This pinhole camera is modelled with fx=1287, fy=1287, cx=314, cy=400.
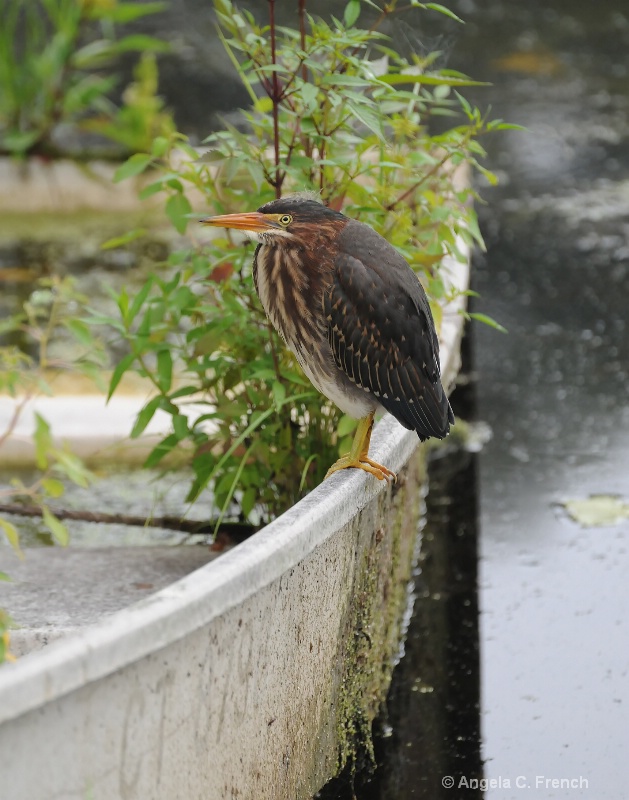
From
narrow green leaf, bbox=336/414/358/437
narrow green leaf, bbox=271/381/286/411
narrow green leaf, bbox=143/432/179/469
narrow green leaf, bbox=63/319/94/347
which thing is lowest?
narrow green leaf, bbox=143/432/179/469

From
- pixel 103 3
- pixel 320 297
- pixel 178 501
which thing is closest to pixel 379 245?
pixel 320 297

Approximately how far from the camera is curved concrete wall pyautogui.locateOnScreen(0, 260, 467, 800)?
1.79 metres

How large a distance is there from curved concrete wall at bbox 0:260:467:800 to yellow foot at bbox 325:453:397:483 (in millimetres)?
34

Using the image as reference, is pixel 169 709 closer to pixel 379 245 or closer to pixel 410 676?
pixel 379 245

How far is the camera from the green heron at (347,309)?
269 cm

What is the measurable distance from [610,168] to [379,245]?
15.9ft

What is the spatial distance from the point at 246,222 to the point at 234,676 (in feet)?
3.12

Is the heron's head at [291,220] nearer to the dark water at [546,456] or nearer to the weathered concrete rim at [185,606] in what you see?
the weathered concrete rim at [185,606]

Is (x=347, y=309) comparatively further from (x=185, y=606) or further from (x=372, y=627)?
(x=185, y=606)

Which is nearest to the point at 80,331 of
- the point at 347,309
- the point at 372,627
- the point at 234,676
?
the point at 347,309

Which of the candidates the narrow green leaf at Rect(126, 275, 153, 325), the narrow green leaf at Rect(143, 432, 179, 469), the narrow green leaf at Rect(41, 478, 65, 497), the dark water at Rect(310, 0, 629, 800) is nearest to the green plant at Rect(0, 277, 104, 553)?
the narrow green leaf at Rect(41, 478, 65, 497)

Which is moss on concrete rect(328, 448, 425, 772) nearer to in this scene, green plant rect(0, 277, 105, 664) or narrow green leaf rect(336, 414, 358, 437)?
narrow green leaf rect(336, 414, 358, 437)

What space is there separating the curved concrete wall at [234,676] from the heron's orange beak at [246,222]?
0.55m

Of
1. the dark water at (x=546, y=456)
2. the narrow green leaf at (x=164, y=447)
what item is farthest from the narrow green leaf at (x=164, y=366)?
the dark water at (x=546, y=456)
